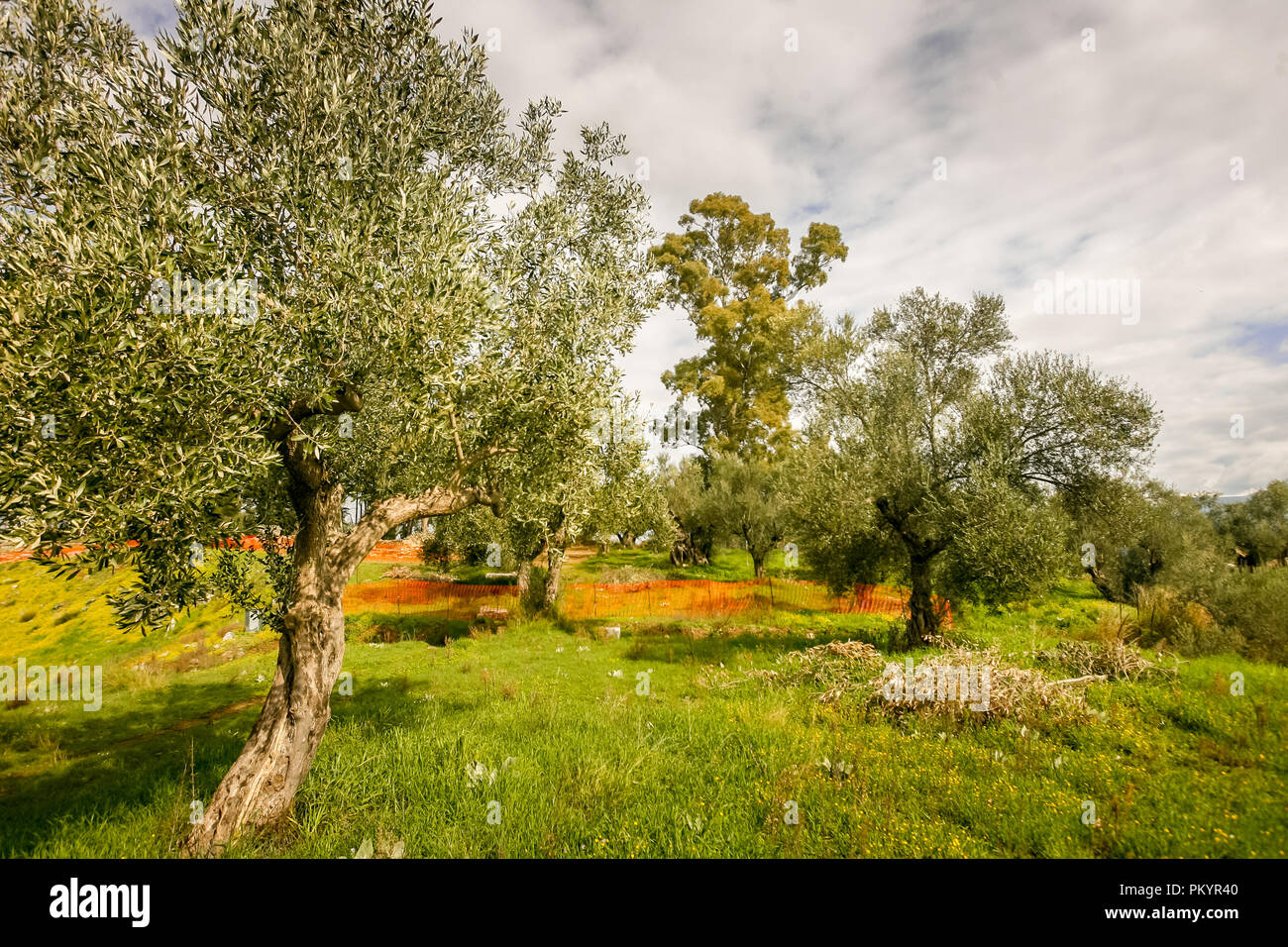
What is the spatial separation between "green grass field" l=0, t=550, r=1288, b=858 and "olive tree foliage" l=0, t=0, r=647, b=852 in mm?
1937

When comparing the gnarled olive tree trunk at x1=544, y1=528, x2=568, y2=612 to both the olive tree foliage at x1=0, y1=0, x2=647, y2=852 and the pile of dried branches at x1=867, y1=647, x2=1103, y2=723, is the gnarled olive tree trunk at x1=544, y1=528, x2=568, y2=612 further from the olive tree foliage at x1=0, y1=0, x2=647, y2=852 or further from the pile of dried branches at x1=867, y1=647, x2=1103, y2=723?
the pile of dried branches at x1=867, y1=647, x2=1103, y2=723

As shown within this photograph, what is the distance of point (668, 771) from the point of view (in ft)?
29.1

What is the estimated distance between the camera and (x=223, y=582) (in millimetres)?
7672

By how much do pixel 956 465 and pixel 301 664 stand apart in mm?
19358

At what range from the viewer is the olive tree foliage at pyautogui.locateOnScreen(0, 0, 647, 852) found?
530 centimetres

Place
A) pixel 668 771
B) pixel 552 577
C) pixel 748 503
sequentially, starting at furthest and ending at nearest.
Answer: pixel 748 503 → pixel 552 577 → pixel 668 771

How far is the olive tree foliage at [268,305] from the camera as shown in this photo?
17.4 feet

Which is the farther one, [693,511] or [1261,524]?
[693,511]

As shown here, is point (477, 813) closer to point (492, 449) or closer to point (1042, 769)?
point (492, 449)

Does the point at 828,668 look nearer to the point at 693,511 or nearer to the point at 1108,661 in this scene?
the point at 1108,661

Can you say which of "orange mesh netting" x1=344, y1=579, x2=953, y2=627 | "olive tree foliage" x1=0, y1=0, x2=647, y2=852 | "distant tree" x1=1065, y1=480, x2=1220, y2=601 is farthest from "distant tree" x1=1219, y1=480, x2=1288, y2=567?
"olive tree foliage" x1=0, y1=0, x2=647, y2=852

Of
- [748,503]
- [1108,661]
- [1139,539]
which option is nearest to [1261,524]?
[1139,539]

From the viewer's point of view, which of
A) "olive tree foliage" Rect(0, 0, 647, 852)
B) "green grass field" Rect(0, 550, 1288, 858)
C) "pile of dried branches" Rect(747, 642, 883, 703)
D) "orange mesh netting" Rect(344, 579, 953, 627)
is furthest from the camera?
"orange mesh netting" Rect(344, 579, 953, 627)

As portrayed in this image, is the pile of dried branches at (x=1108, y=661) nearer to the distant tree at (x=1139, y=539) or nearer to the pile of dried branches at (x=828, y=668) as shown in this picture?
the distant tree at (x=1139, y=539)
